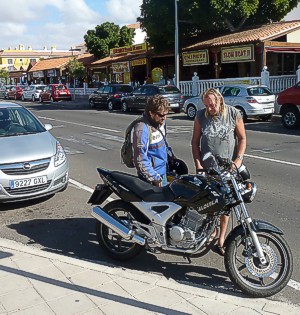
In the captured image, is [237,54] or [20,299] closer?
[20,299]

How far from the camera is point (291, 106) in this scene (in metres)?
14.9

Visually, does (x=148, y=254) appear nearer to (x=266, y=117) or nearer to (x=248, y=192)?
(x=248, y=192)

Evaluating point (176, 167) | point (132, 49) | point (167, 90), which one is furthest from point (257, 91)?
point (132, 49)

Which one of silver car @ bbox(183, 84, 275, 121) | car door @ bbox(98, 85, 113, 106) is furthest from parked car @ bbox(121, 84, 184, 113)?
silver car @ bbox(183, 84, 275, 121)

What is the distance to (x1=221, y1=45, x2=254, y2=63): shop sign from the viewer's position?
85.7ft

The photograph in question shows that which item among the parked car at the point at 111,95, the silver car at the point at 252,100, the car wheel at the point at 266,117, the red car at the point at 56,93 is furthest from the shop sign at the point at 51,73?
the car wheel at the point at 266,117

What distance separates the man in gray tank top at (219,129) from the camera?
444cm

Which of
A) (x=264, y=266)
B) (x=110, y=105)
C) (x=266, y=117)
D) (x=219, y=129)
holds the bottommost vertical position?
→ (x=266, y=117)

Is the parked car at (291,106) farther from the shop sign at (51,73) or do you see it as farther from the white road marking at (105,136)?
the shop sign at (51,73)

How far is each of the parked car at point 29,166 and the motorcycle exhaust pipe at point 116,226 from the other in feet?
6.82

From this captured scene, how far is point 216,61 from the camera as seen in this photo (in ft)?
94.2

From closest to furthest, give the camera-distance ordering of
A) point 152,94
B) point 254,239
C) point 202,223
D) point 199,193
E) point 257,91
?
1. point 254,239
2. point 199,193
3. point 202,223
4. point 257,91
5. point 152,94

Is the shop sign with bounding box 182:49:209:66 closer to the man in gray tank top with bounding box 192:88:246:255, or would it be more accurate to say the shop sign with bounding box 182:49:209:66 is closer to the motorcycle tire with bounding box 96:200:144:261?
the man in gray tank top with bounding box 192:88:246:255

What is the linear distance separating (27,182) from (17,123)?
6.15ft
